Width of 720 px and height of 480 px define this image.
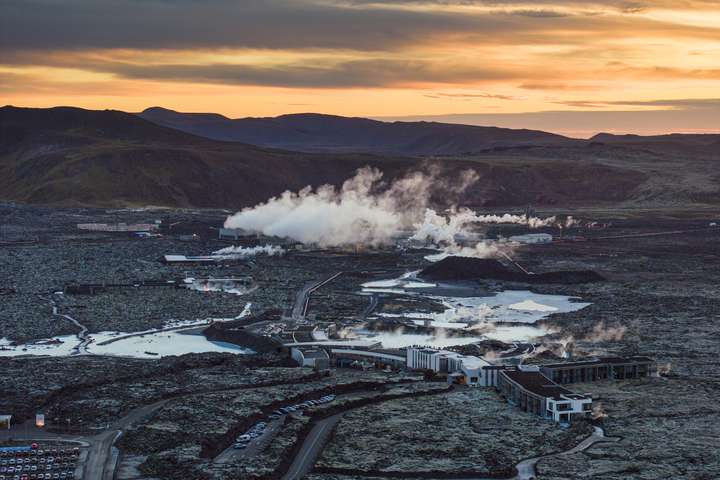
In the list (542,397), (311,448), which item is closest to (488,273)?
(542,397)

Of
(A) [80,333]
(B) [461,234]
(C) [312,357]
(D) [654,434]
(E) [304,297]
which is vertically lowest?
(A) [80,333]

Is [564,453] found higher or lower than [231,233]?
lower

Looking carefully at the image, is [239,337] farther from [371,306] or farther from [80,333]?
[371,306]

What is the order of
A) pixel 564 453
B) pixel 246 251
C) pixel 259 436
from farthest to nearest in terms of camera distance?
pixel 246 251 < pixel 259 436 < pixel 564 453

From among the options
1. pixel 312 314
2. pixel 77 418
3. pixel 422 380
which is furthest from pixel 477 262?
pixel 77 418

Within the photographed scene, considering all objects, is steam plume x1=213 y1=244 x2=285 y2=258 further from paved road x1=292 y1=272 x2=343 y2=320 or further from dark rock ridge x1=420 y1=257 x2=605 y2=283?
dark rock ridge x1=420 y1=257 x2=605 y2=283

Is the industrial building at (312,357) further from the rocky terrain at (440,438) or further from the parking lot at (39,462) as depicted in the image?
the parking lot at (39,462)

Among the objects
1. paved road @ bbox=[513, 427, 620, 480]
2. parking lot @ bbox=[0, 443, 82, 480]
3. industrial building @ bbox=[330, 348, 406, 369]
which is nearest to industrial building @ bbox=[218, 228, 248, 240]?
industrial building @ bbox=[330, 348, 406, 369]

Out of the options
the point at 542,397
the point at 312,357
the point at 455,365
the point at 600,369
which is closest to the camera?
the point at 542,397

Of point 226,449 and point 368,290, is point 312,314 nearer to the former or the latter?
point 368,290
